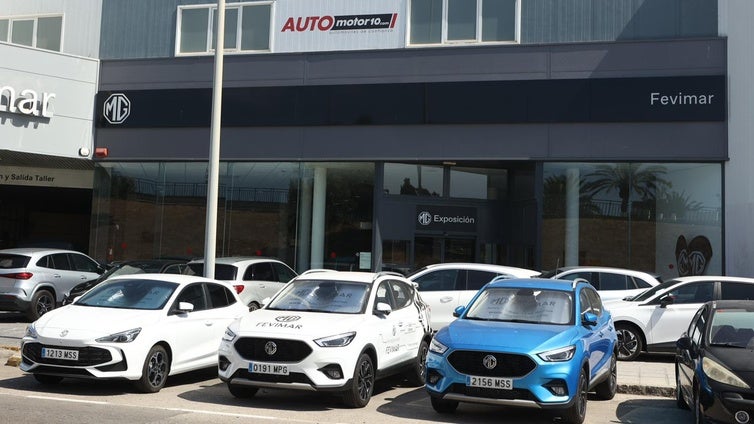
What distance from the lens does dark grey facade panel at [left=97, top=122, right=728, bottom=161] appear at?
2005cm

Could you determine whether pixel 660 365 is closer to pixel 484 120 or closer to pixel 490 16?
pixel 484 120

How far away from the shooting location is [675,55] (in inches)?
798

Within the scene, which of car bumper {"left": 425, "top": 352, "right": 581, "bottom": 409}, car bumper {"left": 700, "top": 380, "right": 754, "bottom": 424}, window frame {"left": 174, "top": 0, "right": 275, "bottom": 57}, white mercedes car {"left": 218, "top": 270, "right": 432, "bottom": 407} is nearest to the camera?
car bumper {"left": 700, "top": 380, "right": 754, "bottom": 424}

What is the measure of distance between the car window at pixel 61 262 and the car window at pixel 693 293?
1371 cm

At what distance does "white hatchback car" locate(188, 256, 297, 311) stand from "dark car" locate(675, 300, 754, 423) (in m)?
9.81

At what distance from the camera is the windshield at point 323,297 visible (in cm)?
1061

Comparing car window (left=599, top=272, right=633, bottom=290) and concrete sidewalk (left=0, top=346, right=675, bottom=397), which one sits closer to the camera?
concrete sidewalk (left=0, top=346, right=675, bottom=397)

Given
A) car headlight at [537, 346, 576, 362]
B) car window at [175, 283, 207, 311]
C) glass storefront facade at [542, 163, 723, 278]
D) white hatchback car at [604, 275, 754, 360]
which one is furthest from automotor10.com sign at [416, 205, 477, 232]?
car headlight at [537, 346, 576, 362]

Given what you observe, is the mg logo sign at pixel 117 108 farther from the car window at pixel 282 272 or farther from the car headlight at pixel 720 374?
the car headlight at pixel 720 374

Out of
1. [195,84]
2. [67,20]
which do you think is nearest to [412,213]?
[195,84]

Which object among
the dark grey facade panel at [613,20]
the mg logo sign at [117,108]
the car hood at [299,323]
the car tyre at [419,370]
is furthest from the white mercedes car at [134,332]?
the mg logo sign at [117,108]

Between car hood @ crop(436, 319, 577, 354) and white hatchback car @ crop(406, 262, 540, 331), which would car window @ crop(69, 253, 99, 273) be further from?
car hood @ crop(436, 319, 577, 354)

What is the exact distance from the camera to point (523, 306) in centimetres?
1007

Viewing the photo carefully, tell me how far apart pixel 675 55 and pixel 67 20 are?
18029 mm
